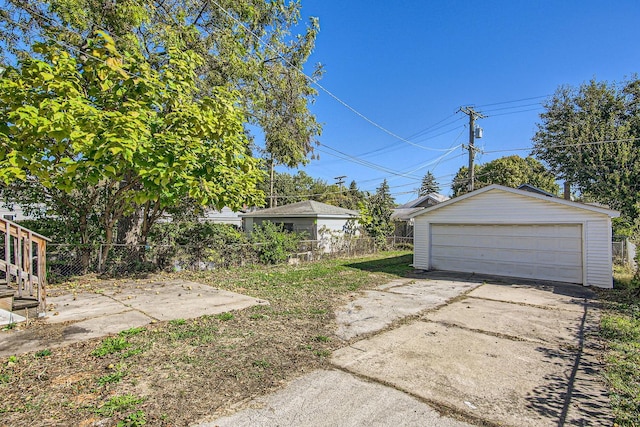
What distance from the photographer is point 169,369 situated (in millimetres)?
3576

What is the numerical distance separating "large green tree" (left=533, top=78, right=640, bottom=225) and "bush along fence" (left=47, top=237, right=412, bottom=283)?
1607 centimetres

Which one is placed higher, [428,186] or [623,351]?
[428,186]

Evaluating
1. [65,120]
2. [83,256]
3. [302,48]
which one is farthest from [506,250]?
[83,256]

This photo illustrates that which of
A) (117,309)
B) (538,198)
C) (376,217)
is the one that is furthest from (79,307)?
(376,217)

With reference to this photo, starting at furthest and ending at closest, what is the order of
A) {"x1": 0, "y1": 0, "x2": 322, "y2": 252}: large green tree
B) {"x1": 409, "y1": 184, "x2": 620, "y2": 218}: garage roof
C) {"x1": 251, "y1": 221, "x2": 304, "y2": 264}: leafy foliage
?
{"x1": 251, "y1": 221, "x2": 304, "y2": 264}: leafy foliage
{"x1": 409, "y1": 184, "x2": 620, "y2": 218}: garage roof
{"x1": 0, "y1": 0, "x2": 322, "y2": 252}: large green tree

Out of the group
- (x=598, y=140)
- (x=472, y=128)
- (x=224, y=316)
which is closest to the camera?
(x=224, y=316)

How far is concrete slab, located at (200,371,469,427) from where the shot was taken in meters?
2.70

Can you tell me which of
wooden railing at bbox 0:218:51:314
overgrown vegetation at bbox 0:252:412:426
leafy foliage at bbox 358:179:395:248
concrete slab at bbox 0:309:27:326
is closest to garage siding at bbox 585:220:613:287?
overgrown vegetation at bbox 0:252:412:426

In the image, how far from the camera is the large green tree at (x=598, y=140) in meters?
17.7

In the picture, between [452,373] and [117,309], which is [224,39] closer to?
[117,309]

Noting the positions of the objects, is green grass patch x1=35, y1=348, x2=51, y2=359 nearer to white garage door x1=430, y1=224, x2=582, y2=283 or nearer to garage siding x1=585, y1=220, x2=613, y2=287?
white garage door x1=430, y1=224, x2=582, y2=283

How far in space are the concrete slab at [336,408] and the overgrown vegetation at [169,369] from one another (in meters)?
0.21

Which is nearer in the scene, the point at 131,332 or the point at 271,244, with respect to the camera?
the point at 131,332

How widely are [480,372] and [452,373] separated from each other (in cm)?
33
